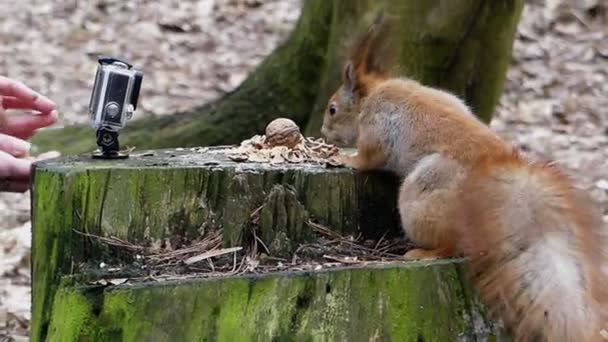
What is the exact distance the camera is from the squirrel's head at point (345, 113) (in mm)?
2559

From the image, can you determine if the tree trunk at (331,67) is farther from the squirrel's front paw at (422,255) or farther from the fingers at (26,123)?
the squirrel's front paw at (422,255)

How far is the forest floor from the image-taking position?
16.3 feet

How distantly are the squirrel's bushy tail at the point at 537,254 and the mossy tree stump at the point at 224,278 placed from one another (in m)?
0.07

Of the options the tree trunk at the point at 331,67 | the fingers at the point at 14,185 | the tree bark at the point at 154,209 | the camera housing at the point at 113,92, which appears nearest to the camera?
the tree bark at the point at 154,209

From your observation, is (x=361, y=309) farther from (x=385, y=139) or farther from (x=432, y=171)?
(x=385, y=139)

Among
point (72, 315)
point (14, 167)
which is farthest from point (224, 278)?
point (14, 167)

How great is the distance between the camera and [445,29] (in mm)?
3570

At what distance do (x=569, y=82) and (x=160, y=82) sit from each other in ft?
7.30

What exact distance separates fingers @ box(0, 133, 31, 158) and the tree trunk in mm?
1462

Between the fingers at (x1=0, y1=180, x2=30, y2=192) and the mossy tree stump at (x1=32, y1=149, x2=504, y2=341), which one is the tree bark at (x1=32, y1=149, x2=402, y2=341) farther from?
the fingers at (x1=0, y1=180, x2=30, y2=192)

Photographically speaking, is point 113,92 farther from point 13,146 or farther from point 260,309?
point 260,309

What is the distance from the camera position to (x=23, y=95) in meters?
2.58

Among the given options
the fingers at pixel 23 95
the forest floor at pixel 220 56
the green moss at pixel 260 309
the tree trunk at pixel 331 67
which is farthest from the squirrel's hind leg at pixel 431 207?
the forest floor at pixel 220 56

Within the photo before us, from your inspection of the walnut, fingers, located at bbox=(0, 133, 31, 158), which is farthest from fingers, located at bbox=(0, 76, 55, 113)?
the walnut
